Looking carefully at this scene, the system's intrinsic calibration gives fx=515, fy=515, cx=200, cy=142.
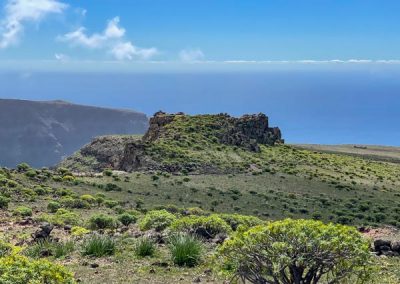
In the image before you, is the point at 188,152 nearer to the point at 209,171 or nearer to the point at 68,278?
the point at 209,171

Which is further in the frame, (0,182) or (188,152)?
(188,152)

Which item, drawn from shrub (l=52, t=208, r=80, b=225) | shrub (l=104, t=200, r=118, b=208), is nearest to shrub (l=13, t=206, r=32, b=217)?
shrub (l=52, t=208, r=80, b=225)

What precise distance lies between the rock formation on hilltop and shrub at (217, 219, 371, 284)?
38.8 metres

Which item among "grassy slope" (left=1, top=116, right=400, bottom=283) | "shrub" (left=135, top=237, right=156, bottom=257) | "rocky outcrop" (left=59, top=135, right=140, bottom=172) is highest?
"shrub" (left=135, top=237, right=156, bottom=257)

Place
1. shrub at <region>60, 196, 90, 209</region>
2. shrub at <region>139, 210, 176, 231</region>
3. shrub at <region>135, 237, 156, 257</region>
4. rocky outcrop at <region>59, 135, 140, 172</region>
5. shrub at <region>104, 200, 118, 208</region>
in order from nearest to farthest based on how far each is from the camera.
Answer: shrub at <region>135, 237, 156, 257</region>
shrub at <region>139, 210, 176, 231</region>
shrub at <region>60, 196, 90, 209</region>
shrub at <region>104, 200, 118, 208</region>
rocky outcrop at <region>59, 135, 140, 172</region>

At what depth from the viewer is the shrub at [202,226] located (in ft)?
49.4

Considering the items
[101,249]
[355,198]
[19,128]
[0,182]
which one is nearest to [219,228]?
[101,249]

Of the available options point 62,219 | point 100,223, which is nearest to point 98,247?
point 100,223

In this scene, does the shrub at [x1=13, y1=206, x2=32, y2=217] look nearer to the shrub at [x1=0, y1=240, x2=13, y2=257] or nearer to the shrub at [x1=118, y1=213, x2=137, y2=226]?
the shrub at [x1=118, y1=213, x2=137, y2=226]

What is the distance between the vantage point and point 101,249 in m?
13.1

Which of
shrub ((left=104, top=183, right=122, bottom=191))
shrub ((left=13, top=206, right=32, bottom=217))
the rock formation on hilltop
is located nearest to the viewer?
shrub ((left=13, top=206, right=32, bottom=217))

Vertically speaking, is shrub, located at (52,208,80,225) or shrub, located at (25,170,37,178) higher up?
shrub, located at (52,208,80,225)

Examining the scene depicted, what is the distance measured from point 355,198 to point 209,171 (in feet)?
44.7

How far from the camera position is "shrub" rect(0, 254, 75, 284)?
6633mm
